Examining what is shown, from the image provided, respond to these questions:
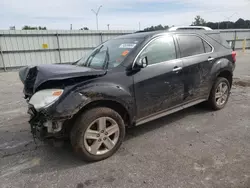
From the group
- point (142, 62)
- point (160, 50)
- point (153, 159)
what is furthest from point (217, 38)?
point (153, 159)

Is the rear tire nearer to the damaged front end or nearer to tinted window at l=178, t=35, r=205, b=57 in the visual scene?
tinted window at l=178, t=35, r=205, b=57

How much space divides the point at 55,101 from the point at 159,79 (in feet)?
5.50

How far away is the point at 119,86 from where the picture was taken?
9.14 ft

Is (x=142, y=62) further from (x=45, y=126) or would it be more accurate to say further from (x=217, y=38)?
(x=217, y=38)

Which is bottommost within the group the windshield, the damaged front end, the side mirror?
the damaged front end

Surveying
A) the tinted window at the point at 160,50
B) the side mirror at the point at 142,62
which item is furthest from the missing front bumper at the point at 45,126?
the tinted window at the point at 160,50

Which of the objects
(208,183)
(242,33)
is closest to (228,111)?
(208,183)

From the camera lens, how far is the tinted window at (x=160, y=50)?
10.4 feet

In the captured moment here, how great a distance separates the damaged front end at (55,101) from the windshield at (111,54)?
0.48m

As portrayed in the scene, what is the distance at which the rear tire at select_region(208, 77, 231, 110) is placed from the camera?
13.7ft

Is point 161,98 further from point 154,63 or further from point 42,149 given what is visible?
point 42,149

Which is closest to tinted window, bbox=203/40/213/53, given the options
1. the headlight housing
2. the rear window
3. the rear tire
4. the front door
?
the rear window

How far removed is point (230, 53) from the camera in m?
4.35

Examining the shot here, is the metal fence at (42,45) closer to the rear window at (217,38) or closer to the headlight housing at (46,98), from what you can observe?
the rear window at (217,38)
